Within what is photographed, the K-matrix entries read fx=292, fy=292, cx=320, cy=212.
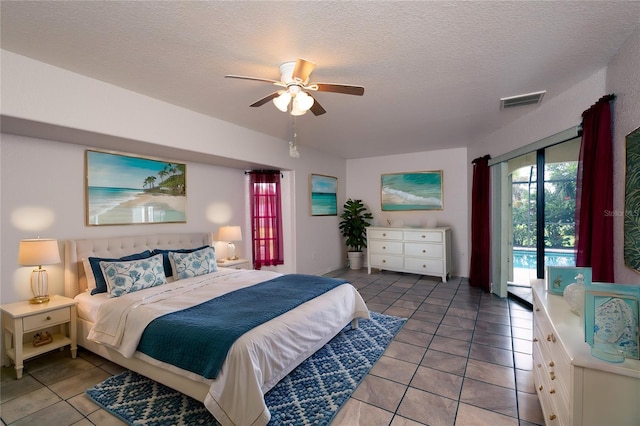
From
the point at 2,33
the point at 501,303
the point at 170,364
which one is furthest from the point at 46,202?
the point at 501,303

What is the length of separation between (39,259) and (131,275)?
695 millimetres

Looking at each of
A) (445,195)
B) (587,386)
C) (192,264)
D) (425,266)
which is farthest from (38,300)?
(445,195)

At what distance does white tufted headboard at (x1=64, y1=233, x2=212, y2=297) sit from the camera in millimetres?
2904

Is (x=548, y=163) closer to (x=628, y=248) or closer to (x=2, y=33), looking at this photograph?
(x=628, y=248)

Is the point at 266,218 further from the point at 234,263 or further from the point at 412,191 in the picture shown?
the point at 412,191

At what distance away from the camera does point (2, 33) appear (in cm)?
190

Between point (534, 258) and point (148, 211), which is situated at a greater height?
point (148, 211)

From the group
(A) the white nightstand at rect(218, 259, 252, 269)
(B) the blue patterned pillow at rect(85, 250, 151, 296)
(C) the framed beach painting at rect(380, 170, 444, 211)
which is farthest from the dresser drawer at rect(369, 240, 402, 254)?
(B) the blue patterned pillow at rect(85, 250, 151, 296)

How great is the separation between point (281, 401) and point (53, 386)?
1838mm

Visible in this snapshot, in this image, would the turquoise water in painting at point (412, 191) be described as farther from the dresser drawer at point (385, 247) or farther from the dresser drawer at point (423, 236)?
the dresser drawer at point (385, 247)

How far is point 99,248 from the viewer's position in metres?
3.08

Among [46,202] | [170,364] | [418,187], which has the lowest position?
[170,364]

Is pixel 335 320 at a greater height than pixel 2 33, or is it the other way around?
pixel 2 33

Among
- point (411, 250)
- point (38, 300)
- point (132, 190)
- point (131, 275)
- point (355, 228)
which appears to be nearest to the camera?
point (38, 300)
